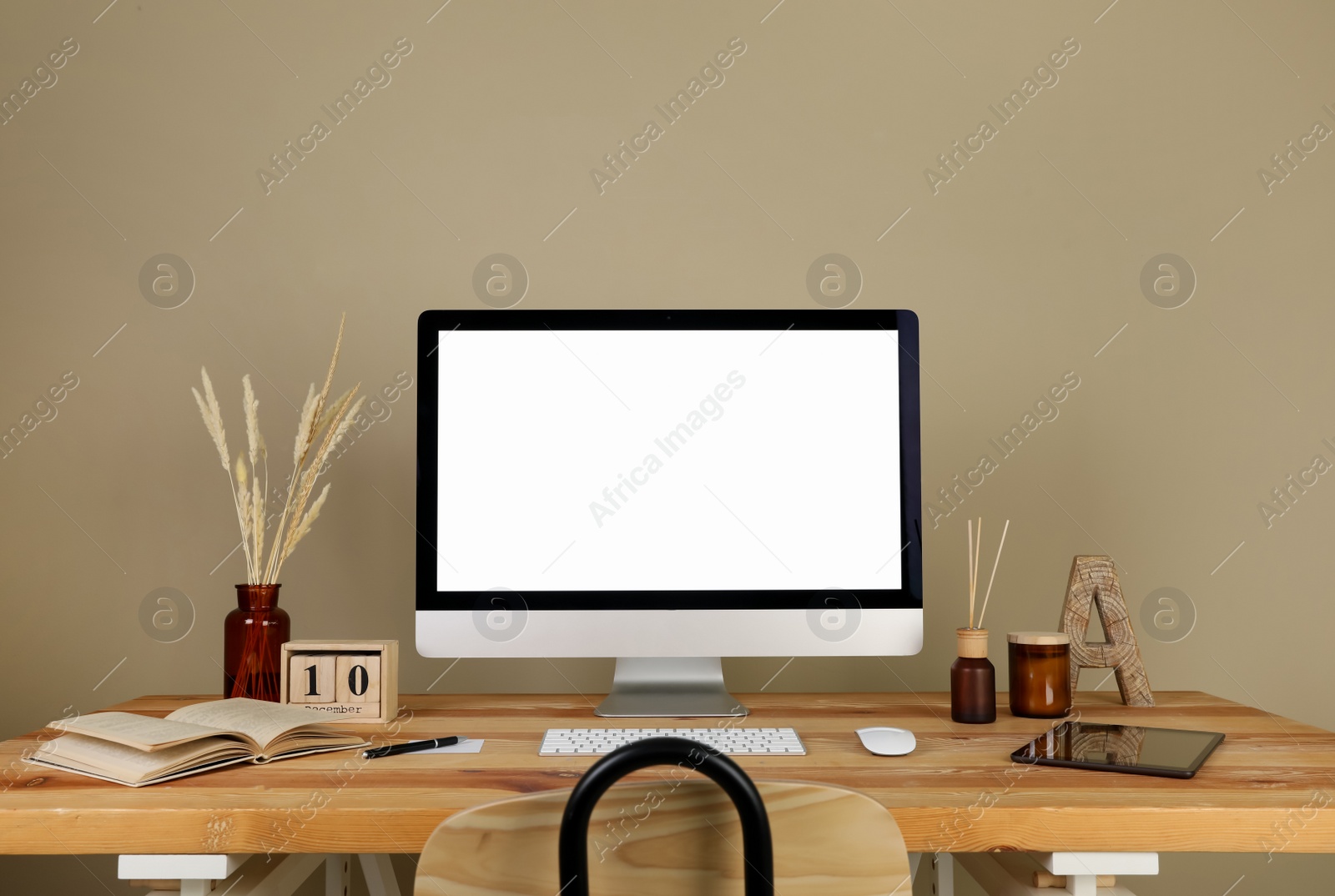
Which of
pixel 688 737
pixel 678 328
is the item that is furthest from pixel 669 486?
pixel 688 737

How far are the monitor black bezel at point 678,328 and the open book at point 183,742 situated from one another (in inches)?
8.8

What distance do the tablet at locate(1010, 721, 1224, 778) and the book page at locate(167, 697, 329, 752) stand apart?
806 mm

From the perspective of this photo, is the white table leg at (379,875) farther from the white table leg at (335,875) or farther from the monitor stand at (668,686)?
the monitor stand at (668,686)

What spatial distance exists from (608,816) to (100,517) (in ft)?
4.88

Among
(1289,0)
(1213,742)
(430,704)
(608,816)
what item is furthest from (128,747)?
(1289,0)

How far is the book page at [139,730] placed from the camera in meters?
0.90

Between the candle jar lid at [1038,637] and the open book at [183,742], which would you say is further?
the candle jar lid at [1038,637]

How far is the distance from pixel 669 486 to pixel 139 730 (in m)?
0.68

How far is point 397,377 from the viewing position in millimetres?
1646

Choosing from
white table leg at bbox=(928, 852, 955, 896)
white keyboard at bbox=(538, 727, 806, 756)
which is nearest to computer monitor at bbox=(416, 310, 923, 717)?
white keyboard at bbox=(538, 727, 806, 756)

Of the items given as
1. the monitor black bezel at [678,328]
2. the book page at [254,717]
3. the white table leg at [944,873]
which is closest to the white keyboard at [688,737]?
the monitor black bezel at [678,328]

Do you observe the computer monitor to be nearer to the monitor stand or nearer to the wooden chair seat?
the monitor stand

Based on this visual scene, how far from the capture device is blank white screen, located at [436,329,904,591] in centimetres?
120

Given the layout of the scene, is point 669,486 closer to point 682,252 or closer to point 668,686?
point 668,686
